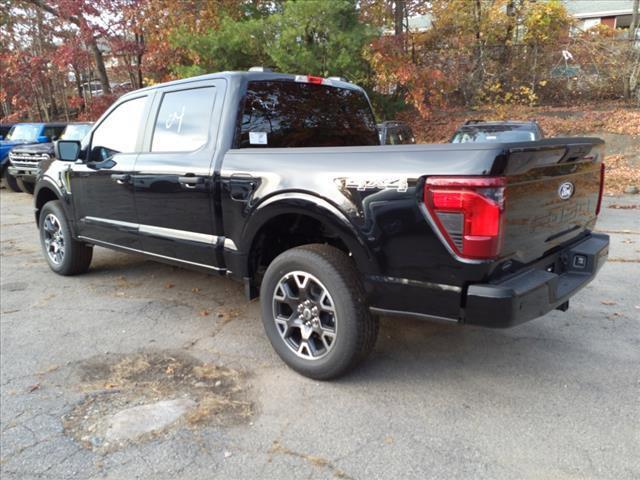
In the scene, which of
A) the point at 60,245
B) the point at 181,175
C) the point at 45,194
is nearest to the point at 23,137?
the point at 45,194

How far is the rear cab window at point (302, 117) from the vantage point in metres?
3.84

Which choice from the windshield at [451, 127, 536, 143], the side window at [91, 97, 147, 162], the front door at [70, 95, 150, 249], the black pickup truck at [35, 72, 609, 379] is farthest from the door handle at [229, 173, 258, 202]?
the windshield at [451, 127, 536, 143]

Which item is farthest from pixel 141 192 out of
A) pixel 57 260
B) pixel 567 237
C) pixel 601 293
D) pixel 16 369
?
pixel 601 293

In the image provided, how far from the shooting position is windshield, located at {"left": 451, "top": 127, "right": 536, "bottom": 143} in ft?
29.7

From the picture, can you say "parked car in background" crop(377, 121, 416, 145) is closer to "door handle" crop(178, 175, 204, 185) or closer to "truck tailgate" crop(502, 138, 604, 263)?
"door handle" crop(178, 175, 204, 185)

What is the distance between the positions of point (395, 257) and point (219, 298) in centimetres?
262

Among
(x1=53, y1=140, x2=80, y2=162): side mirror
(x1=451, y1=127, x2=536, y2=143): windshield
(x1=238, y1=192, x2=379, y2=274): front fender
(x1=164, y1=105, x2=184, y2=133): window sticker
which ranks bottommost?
(x1=451, y1=127, x2=536, y2=143): windshield

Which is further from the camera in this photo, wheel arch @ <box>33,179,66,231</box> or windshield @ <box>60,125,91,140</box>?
windshield @ <box>60,125,91,140</box>

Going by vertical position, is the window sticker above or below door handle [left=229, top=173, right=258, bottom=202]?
above

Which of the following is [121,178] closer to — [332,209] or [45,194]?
[45,194]

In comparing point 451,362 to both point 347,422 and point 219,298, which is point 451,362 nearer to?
point 347,422

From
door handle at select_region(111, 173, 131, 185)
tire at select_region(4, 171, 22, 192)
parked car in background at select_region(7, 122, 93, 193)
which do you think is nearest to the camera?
door handle at select_region(111, 173, 131, 185)

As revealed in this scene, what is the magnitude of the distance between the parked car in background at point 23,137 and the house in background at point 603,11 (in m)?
25.9

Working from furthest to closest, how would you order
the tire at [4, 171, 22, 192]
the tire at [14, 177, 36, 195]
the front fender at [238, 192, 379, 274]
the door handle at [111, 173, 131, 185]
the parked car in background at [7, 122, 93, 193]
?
1. the tire at [4, 171, 22, 192]
2. the tire at [14, 177, 36, 195]
3. the parked car in background at [7, 122, 93, 193]
4. the door handle at [111, 173, 131, 185]
5. the front fender at [238, 192, 379, 274]
